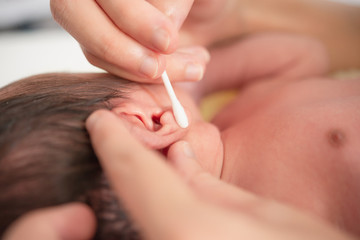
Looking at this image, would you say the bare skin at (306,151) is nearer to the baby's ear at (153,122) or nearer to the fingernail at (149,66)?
the baby's ear at (153,122)

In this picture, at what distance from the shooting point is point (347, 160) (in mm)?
673

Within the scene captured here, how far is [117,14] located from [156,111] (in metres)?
0.22

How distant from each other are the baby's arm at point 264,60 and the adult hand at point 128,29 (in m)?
Answer: 0.56

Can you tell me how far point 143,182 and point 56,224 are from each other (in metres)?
0.17

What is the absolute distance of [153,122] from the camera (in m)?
0.71

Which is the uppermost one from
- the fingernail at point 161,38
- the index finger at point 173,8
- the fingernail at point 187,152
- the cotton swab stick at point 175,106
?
the index finger at point 173,8

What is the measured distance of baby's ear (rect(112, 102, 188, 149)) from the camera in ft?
2.08

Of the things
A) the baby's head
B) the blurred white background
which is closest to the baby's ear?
the baby's head

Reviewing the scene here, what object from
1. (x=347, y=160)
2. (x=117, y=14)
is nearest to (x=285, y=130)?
(x=347, y=160)

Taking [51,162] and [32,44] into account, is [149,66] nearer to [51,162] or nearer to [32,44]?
[51,162]

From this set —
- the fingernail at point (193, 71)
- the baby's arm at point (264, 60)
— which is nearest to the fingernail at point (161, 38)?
the fingernail at point (193, 71)

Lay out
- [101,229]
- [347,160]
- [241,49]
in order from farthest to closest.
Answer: [241,49], [347,160], [101,229]

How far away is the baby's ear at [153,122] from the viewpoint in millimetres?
634

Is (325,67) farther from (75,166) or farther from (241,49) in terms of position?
(75,166)
